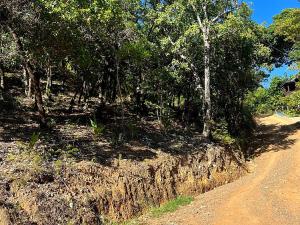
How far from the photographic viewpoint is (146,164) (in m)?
19.9

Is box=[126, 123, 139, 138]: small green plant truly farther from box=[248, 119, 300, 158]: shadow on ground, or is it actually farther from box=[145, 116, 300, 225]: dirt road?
box=[248, 119, 300, 158]: shadow on ground

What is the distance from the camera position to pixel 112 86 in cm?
3216

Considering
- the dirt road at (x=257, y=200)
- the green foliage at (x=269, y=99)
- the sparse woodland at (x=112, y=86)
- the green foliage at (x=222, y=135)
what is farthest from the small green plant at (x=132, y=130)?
the green foliage at (x=269, y=99)

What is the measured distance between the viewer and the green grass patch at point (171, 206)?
18475 mm

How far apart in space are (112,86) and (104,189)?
51.4 feet

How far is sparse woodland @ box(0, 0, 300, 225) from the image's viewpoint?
17.2m

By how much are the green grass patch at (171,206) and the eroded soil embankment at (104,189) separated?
28 centimetres

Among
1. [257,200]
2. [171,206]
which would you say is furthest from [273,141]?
[171,206]

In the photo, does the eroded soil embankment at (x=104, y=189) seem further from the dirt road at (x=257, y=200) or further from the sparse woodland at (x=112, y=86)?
the dirt road at (x=257, y=200)

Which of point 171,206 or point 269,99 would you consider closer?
point 171,206

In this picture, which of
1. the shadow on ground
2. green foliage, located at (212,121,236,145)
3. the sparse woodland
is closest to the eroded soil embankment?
the sparse woodland

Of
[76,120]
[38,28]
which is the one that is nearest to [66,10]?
[38,28]

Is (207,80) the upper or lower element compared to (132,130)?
upper

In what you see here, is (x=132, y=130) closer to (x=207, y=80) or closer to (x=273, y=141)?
(x=207, y=80)
